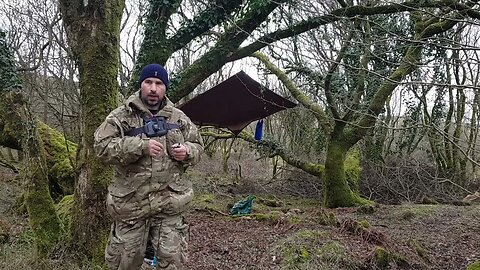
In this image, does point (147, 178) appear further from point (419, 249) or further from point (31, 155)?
point (419, 249)

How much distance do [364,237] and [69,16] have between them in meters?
3.67

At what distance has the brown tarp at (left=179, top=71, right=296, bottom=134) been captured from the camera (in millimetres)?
7117

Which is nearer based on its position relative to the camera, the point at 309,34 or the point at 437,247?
the point at 437,247

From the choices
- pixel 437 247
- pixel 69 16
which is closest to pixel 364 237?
pixel 437 247

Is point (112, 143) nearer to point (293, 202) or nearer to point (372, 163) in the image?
point (293, 202)

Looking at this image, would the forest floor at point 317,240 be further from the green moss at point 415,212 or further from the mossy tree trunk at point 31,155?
the mossy tree trunk at point 31,155

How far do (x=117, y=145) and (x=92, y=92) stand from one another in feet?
4.30

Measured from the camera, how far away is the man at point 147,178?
8.37 ft

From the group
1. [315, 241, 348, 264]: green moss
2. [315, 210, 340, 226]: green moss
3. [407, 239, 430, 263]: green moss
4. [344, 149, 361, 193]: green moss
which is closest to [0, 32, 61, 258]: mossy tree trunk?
[315, 241, 348, 264]: green moss

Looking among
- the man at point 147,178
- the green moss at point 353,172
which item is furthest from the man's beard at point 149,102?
the green moss at point 353,172

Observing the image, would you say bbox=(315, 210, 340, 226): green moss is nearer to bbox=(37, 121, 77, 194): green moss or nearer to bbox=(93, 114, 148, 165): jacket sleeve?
bbox=(37, 121, 77, 194): green moss

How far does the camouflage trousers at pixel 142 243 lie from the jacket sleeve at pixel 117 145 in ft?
1.29

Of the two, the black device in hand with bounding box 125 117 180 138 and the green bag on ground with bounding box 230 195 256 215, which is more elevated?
the black device in hand with bounding box 125 117 180 138

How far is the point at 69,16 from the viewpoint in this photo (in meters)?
3.68
